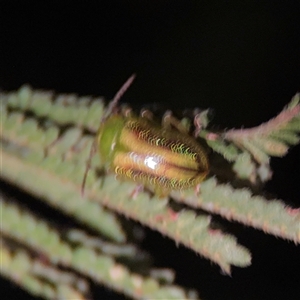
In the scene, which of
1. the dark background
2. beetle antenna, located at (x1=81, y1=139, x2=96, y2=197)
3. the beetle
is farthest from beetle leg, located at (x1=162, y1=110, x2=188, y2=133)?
the dark background

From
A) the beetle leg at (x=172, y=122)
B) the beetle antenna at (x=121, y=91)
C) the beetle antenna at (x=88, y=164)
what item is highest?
the beetle leg at (x=172, y=122)

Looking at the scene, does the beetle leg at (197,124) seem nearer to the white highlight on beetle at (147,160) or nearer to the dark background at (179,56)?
the white highlight on beetle at (147,160)

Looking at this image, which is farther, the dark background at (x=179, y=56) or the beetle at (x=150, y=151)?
the dark background at (x=179, y=56)

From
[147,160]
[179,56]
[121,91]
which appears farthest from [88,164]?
[179,56]

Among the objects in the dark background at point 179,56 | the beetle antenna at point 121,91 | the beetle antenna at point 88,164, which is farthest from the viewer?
the dark background at point 179,56

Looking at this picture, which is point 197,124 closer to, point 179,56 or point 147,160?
point 147,160

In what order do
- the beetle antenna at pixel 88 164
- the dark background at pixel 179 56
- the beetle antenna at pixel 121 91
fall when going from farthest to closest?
1. the dark background at pixel 179 56
2. the beetle antenna at pixel 121 91
3. the beetle antenna at pixel 88 164

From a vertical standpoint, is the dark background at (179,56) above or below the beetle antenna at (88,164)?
above

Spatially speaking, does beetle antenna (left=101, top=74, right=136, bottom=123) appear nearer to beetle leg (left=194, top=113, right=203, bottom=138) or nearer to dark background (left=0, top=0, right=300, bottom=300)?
dark background (left=0, top=0, right=300, bottom=300)

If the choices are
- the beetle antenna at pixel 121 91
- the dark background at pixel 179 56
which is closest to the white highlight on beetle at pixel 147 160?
the beetle antenna at pixel 121 91
